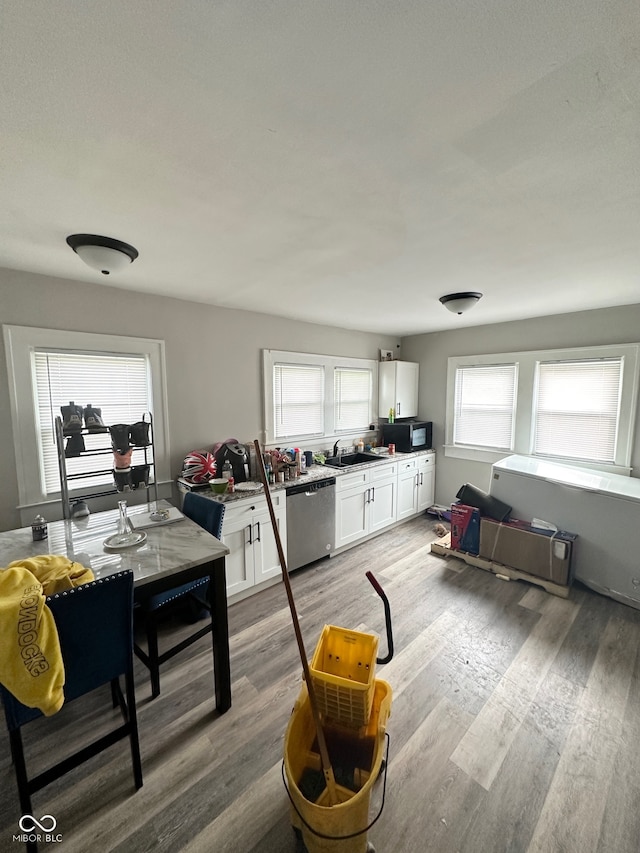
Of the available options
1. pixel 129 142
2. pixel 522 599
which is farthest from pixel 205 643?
pixel 129 142

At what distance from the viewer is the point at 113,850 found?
1238 millimetres

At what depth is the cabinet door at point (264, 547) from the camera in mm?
2740

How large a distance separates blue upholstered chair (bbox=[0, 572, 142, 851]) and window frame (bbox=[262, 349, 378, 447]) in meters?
2.27

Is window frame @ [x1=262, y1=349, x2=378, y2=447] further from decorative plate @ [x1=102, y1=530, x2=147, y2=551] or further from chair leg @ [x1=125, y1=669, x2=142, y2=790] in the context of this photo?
chair leg @ [x1=125, y1=669, x2=142, y2=790]

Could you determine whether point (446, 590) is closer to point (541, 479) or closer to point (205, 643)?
point (541, 479)

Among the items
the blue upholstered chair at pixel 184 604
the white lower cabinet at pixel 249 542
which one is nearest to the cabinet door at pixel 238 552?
the white lower cabinet at pixel 249 542

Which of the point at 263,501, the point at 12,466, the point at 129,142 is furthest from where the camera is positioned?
the point at 263,501

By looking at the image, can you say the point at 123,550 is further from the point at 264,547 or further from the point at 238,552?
the point at 264,547

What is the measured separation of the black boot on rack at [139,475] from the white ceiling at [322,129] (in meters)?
1.23

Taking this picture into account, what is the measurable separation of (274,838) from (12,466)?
2.42m

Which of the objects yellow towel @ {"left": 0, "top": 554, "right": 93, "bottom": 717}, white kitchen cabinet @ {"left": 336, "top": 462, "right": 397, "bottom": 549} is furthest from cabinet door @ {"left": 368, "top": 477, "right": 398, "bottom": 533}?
yellow towel @ {"left": 0, "top": 554, "right": 93, "bottom": 717}

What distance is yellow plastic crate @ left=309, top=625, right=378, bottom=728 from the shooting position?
130 centimetres

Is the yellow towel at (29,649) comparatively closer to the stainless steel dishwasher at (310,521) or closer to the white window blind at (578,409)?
the stainless steel dishwasher at (310,521)

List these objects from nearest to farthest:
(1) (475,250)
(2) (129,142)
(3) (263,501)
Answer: (2) (129,142) → (1) (475,250) → (3) (263,501)
